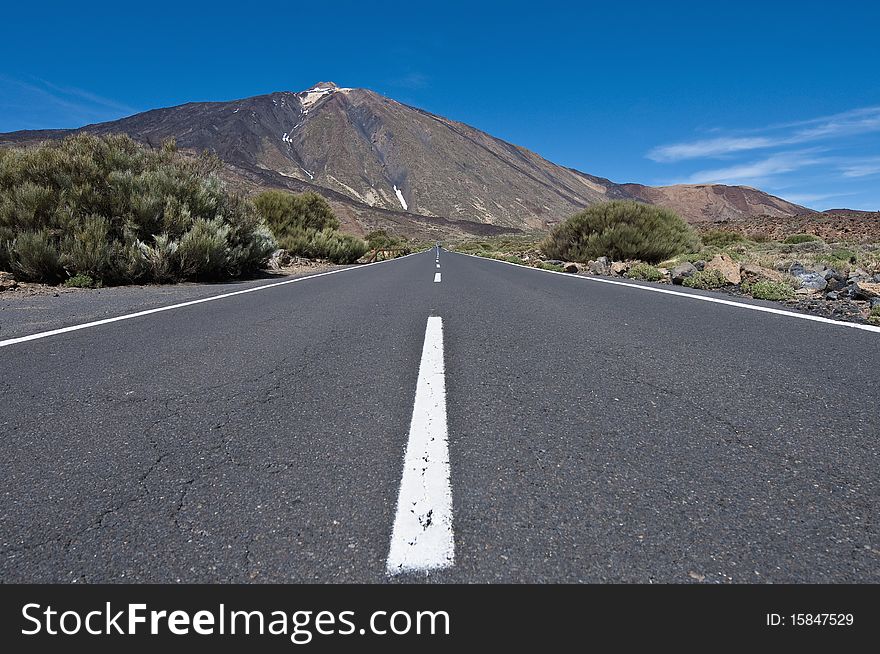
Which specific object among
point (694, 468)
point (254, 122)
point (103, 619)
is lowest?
point (103, 619)

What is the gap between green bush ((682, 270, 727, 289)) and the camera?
8.69 m

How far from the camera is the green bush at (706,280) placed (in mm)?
8688

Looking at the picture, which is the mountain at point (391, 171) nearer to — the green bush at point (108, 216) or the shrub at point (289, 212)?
the shrub at point (289, 212)

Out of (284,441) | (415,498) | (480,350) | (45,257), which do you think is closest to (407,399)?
(284,441)

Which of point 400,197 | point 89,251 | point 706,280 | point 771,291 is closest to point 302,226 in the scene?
point 89,251

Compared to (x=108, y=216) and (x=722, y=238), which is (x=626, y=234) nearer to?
(x=722, y=238)

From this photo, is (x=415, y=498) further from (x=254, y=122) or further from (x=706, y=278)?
(x=254, y=122)

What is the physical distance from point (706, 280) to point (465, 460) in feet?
28.5

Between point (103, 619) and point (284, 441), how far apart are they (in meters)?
0.92

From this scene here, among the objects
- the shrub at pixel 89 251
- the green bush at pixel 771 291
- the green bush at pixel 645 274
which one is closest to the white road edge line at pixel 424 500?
the green bush at pixel 771 291

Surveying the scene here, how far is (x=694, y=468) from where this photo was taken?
179 cm

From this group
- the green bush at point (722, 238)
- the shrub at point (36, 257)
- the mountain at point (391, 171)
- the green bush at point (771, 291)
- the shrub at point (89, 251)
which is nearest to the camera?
the green bush at point (771, 291)

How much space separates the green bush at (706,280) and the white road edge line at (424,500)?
26.4 ft

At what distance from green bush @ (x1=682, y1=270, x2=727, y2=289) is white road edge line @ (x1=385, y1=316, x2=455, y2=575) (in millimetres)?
8036
